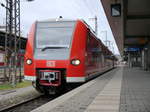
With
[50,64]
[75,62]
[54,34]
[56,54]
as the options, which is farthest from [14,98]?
[54,34]

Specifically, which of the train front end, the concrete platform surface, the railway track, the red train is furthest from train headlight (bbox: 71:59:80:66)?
the concrete platform surface

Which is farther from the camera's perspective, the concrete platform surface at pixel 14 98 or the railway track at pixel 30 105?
the concrete platform surface at pixel 14 98

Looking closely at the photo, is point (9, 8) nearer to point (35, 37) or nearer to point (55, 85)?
point (35, 37)

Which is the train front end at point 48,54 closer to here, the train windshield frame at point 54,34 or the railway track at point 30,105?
the train windshield frame at point 54,34

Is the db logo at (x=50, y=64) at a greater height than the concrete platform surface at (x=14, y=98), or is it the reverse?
the db logo at (x=50, y=64)

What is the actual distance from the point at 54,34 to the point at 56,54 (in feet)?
3.07

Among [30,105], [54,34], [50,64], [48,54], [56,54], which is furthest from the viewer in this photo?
[54,34]

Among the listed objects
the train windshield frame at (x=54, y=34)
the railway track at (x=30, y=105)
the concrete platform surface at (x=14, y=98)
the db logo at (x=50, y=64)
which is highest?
the train windshield frame at (x=54, y=34)

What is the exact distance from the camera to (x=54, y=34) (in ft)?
37.9

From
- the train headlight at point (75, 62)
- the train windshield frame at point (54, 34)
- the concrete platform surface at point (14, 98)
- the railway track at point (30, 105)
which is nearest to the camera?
the railway track at point (30, 105)

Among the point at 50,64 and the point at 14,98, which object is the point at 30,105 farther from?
the point at 50,64

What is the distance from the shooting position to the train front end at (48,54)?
10703 mm

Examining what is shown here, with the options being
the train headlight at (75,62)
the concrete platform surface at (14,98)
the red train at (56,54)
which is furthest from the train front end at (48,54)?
the concrete platform surface at (14,98)

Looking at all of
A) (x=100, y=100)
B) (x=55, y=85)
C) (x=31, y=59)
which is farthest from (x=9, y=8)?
(x=100, y=100)
